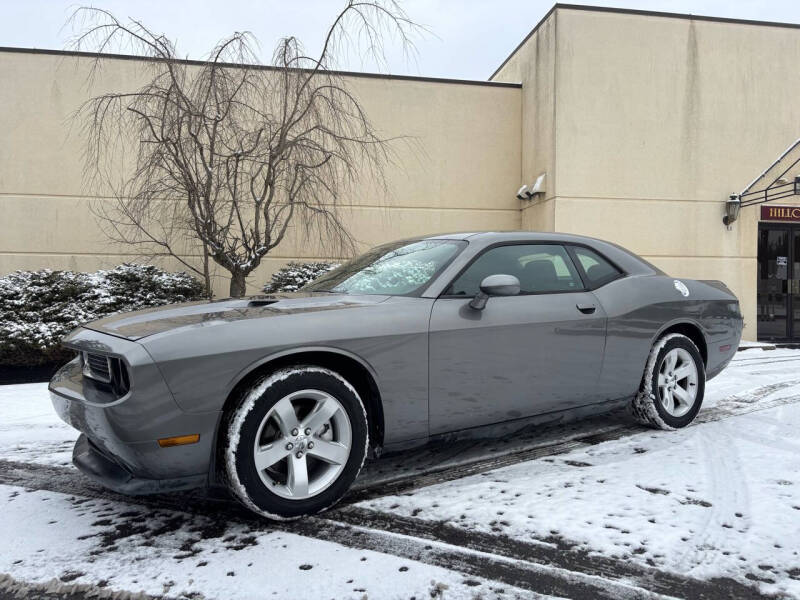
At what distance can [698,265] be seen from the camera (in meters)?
10.7

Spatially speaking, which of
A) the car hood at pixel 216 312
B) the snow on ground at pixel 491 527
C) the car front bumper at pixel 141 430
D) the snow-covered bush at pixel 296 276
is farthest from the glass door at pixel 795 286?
the car front bumper at pixel 141 430

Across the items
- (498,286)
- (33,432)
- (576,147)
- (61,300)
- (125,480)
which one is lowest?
(33,432)

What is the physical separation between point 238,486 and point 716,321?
3.84 metres

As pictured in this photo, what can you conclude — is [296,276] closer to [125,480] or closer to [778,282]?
[125,480]

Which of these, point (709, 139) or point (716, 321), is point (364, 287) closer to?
point (716, 321)

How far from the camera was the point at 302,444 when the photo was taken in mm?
2701

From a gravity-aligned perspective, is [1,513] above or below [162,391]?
below

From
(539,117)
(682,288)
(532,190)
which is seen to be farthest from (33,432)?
(539,117)

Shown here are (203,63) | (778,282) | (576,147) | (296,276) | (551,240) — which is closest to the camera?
(551,240)

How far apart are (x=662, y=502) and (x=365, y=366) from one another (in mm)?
1666

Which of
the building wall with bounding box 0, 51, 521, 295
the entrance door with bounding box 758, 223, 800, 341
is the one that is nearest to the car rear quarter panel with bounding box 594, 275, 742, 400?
the building wall with bounding box 0, 51, 521, 295

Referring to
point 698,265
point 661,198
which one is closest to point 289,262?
point 661,198

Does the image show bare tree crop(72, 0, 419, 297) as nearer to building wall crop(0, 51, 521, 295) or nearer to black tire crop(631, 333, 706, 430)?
building wall crop(0, 51, 521, 295)

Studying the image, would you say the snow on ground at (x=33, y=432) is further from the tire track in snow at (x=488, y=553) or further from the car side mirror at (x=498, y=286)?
the car side mirror at (x=498, y=286)
